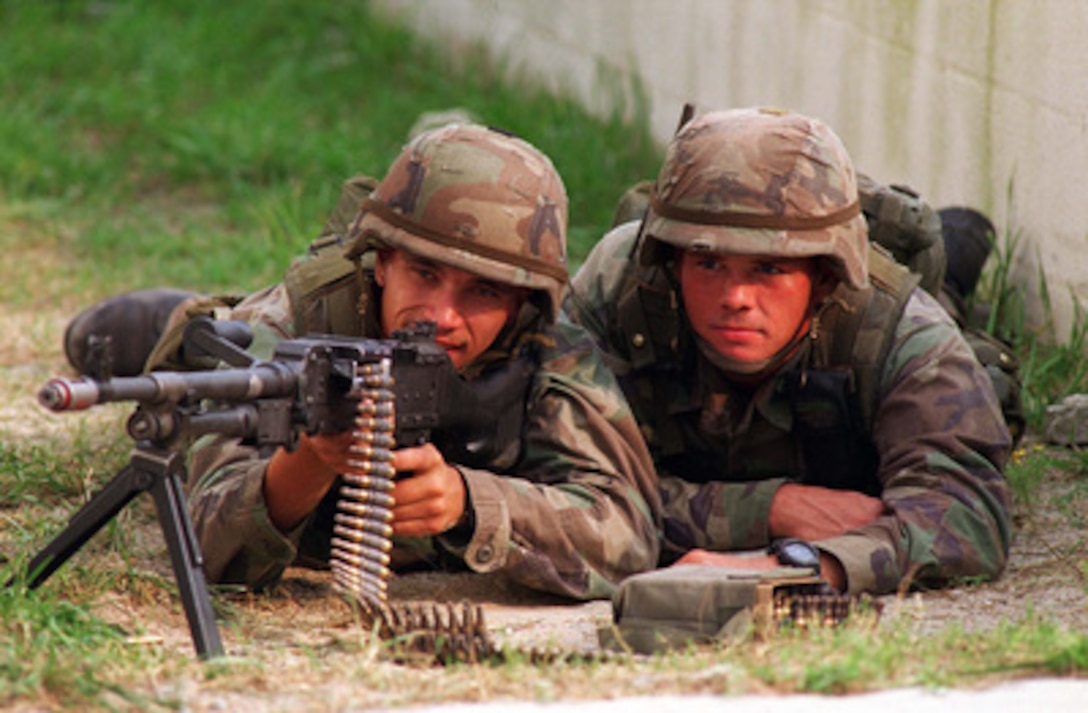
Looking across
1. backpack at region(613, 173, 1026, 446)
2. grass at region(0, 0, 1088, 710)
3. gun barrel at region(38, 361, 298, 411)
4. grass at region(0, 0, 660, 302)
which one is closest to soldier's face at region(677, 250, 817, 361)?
backpack at region(613, 173, 1026, 446)

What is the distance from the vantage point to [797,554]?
4.85 meters

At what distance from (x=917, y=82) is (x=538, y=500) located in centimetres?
368

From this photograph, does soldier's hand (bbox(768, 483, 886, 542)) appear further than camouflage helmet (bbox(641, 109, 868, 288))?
Yes

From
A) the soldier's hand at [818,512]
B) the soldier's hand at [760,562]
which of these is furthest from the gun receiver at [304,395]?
the soldier's hand at [818,512]

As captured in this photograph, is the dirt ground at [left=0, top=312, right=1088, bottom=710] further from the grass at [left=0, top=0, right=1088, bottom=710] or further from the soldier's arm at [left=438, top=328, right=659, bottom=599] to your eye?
the soldier's arm at [left=438, top=328, right=659, bottom=599]

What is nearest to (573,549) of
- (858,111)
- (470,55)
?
(858,111)

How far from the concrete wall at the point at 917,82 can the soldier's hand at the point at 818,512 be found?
6.69 ft

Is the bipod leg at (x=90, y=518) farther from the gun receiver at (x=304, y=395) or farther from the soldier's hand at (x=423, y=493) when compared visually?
the soldier's hand at (x=423, y=493)

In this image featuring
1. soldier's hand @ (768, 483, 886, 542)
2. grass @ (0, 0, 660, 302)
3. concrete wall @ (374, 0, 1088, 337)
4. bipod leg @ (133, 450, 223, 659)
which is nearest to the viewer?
bipod leg @ (133, 450, 223, 659)

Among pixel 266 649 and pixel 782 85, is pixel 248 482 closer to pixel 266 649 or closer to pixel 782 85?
pixel 266 649

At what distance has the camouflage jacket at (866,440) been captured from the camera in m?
5.07

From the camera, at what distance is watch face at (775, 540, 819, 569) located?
4.83m

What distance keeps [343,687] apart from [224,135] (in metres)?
7.36

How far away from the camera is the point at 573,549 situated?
490 cm
